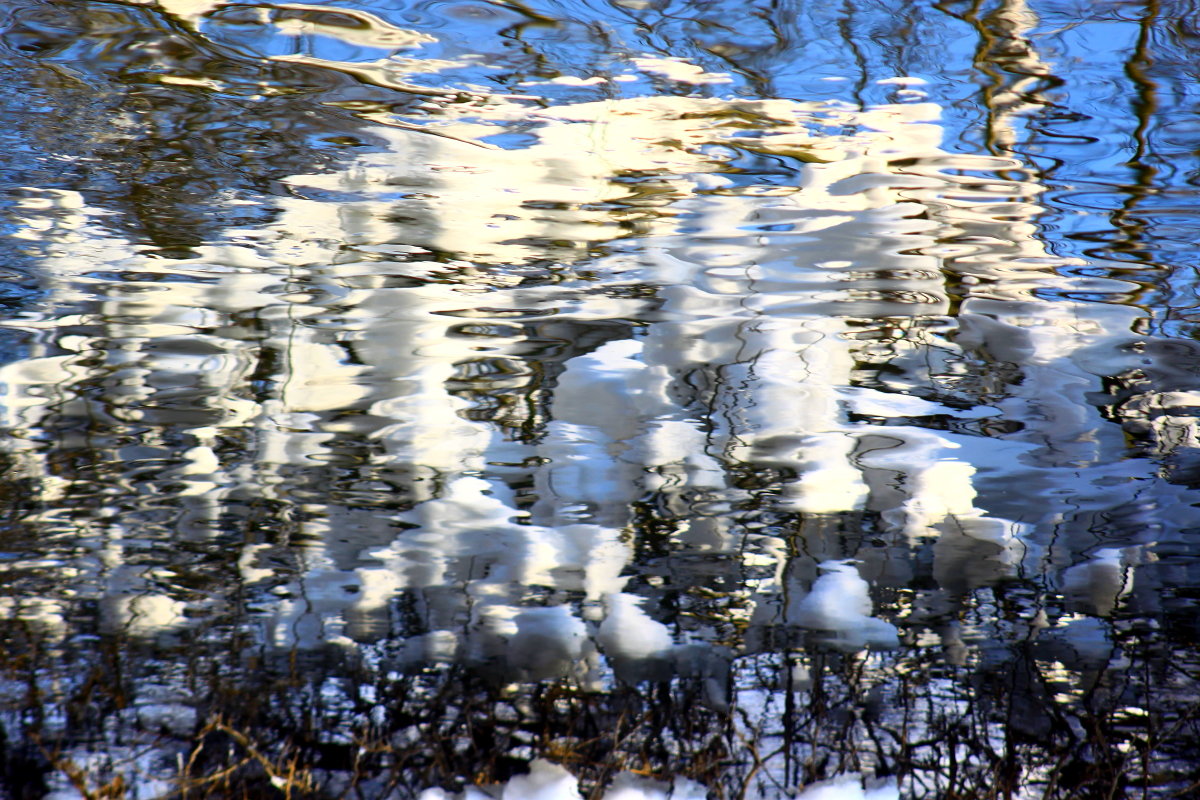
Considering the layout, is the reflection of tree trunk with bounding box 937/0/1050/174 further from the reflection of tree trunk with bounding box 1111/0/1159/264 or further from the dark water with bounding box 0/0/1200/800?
the reflection of tree trunk with bounding box 1111/0/1159/264

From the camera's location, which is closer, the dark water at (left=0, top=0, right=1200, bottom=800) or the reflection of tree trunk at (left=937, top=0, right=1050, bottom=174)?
the reflection of tree trunk at (left=937, top=0, right=1050, bottom=174)

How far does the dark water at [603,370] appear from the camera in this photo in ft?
5.53

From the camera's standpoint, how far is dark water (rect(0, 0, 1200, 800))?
1685mm

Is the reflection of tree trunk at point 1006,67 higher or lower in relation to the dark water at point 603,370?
higher

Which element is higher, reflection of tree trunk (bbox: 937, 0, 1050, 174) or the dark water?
reflection of tree trunk (bbox: 937, 0, 1050, 174)

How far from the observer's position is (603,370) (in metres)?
2.85

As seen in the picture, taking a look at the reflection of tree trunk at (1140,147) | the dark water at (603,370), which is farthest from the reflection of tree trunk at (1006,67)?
the reflection of tree trunk at (1140,147)

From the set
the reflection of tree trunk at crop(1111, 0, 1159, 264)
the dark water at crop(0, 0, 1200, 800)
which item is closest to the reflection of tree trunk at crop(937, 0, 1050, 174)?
the dark water at crop(0, 0, 1200, 800)

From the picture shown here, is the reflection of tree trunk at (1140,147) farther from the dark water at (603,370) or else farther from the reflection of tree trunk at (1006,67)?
the reflection of tree trunk at (1006,67)

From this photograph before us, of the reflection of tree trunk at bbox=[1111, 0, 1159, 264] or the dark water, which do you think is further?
the dark water

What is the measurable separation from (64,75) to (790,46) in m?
1.55

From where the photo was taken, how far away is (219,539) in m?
3.92

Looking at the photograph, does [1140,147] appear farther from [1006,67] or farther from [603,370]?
[603,370]

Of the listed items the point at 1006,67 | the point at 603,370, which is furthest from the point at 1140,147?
the point at 603,370
